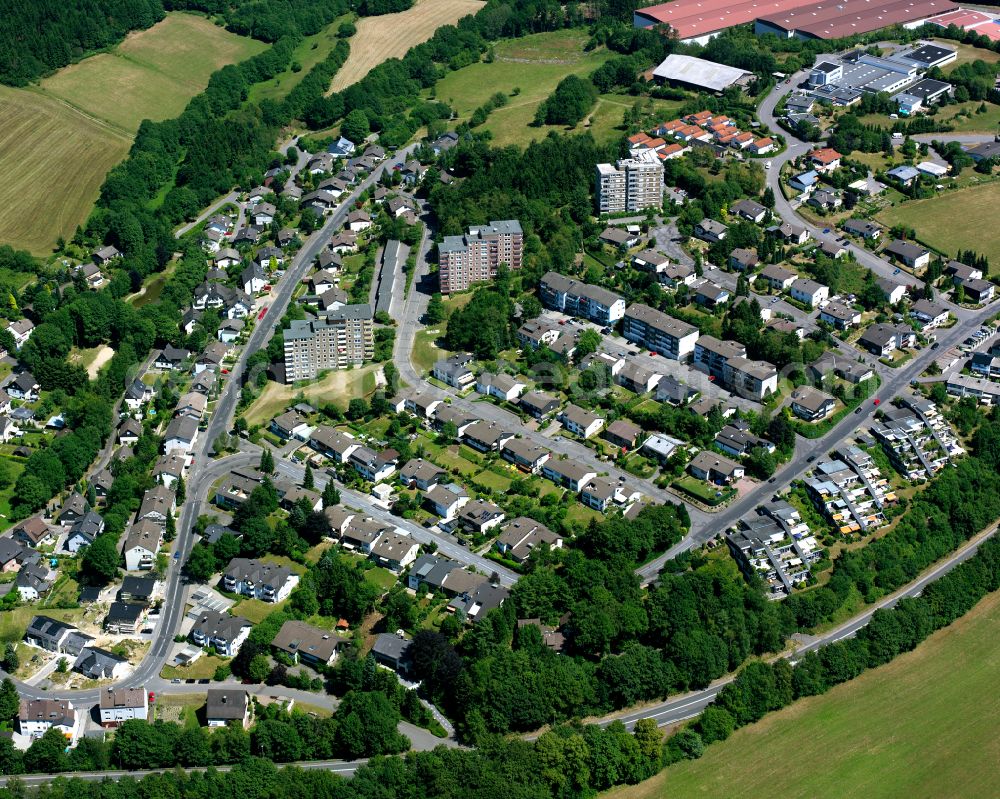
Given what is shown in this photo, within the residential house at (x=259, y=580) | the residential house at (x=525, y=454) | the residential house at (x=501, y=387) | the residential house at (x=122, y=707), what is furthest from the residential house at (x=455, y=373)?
the residential house at (x=122, y=707)

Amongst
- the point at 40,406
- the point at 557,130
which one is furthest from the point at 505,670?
the point at 557,130

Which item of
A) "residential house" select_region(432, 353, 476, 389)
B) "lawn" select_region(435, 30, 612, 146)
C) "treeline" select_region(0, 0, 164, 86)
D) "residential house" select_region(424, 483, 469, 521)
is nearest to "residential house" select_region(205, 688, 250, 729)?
"residential house" select_region(424, 483, 469, 521)

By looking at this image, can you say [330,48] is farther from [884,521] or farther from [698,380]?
[884,521]

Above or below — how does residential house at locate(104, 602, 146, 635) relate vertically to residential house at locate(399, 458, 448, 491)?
above

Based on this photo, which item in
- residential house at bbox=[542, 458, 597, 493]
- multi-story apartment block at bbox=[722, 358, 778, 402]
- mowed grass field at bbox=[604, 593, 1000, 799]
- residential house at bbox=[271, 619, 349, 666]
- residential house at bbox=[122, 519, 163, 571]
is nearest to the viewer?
mowed grass field at bbox=[604, 593, 1000, 799]

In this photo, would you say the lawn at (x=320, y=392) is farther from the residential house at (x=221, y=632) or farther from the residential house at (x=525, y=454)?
the residential house at (x=221, y=632)

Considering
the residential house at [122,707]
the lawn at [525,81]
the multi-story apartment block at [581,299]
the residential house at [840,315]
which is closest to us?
the residential house at [122,707]

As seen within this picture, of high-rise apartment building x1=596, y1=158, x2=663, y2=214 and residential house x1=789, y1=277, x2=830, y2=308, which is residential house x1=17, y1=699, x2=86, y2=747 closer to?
residential house x1=789, y1=277, x2=830, y2=308
